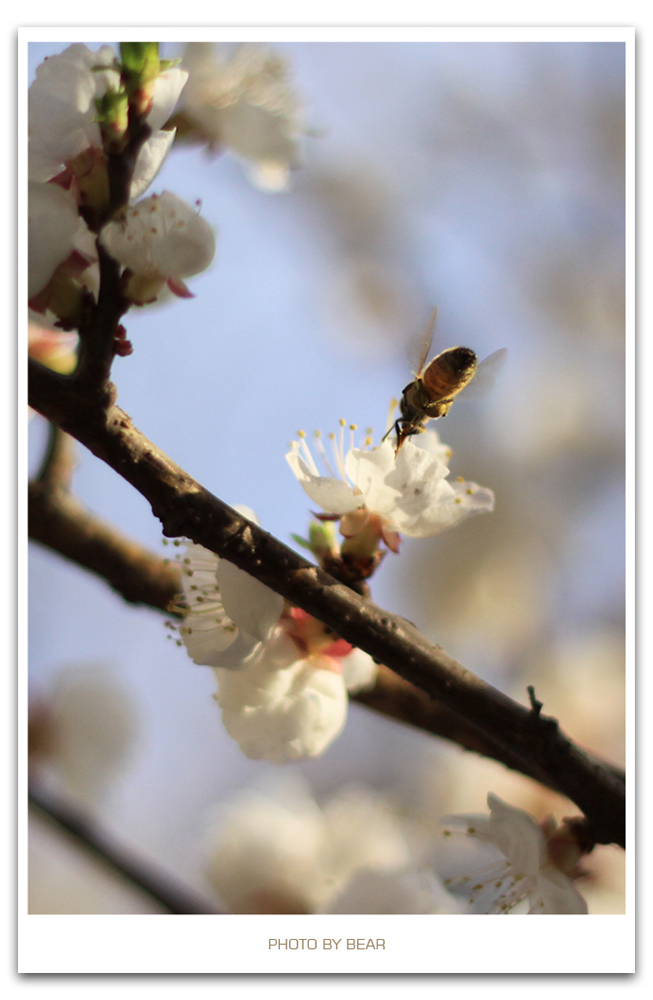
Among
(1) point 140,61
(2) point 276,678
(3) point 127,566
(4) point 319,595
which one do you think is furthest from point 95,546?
(1) point 140,61

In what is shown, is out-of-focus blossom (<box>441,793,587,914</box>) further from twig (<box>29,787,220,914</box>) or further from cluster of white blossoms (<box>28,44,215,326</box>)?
cluster of white blossoms (<box>28,44,215,326</box>)

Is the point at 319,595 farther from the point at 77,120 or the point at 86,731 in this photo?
the point at 86,731

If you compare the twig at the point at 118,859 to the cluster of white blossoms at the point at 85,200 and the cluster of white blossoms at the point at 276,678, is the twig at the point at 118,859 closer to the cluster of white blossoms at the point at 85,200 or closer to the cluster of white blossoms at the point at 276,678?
the cluster of white blossoms at the point at 276,678

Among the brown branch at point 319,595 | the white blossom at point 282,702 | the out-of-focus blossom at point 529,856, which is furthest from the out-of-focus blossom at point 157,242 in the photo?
the out-of-focus blossom at point 529,856
